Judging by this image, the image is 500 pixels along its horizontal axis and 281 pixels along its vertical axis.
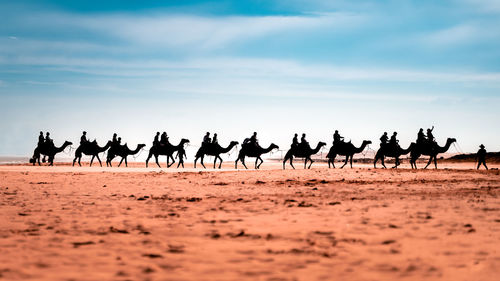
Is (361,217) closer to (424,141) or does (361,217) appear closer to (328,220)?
(328,220)

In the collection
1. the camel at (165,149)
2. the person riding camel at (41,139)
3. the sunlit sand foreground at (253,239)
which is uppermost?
the person riding camel at (41,139)

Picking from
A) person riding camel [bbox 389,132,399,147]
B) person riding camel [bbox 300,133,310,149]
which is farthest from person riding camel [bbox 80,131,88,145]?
person riding camel [bbox 389,132,399,147]

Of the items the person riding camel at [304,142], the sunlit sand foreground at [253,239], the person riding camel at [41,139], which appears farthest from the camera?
the person riding camel at [41,139]

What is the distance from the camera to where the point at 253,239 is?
6.72 meters

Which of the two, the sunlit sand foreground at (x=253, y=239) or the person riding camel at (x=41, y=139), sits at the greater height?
the person riding camel at (x=41, y=139)

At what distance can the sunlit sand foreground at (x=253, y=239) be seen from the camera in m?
5.14

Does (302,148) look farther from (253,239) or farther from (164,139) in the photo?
(253,239)

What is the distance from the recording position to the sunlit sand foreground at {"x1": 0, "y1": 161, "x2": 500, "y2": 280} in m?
5.14

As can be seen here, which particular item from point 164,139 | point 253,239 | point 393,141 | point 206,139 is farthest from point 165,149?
point 253,239

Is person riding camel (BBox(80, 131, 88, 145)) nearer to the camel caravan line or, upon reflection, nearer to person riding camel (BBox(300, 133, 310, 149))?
the camel caravan line

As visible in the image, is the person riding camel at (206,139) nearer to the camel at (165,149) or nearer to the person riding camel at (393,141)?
the camel at (165,149)

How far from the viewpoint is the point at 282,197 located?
12.0 metres

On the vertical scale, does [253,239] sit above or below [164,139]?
below

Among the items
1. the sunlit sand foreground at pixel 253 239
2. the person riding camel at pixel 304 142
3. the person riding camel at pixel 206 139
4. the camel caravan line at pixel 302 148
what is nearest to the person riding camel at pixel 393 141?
the camel caravan line at pixel 302 148
